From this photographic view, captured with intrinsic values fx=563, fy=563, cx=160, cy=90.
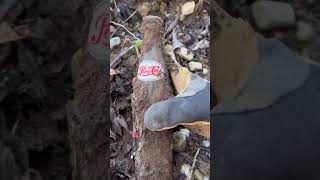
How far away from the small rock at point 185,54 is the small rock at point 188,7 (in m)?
0.09

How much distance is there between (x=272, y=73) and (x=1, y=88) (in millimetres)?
575

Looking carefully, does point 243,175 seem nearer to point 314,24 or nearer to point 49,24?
point 314,24

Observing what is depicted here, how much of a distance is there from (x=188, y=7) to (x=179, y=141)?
0.36m

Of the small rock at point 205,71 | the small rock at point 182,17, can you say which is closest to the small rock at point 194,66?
the small rock at point 205,71

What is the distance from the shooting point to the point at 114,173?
5.09 feet

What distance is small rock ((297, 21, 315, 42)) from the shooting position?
1.14 m

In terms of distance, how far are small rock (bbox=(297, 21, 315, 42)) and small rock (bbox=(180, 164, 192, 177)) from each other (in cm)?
51

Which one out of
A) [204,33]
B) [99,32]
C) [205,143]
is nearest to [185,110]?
[205,143]

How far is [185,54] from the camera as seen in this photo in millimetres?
1492

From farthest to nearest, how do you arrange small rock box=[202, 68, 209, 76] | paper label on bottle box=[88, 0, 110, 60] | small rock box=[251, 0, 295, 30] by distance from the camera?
small rock box=[202, 68, 209, 76] → paper label on bottle box=[88, 0, 110, 60] → small rock box=[251, 0, 295, 30]

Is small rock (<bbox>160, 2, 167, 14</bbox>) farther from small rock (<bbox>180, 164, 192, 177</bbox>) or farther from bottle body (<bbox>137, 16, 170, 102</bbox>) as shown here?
small rock (<bbox>180, 164, 192, 177</bbox>)

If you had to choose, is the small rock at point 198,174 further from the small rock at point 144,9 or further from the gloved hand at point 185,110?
the small rock at point 144,9

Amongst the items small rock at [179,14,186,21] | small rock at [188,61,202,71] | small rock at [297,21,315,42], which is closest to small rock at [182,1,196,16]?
small rock at [179,14,186,21]

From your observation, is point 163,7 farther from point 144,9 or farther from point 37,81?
point 37,81
